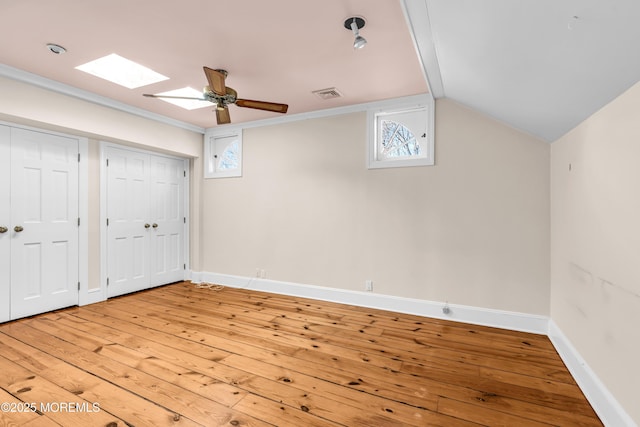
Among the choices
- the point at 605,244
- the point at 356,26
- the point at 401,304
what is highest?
the point at 356,26

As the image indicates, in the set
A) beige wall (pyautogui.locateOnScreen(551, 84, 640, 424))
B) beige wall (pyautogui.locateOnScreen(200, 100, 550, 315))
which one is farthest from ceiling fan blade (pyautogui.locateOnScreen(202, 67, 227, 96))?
beige wall (pyautogui.locateOnScreen(551, 84, 640, 424))

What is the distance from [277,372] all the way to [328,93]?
114 inches

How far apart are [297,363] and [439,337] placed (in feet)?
4.69

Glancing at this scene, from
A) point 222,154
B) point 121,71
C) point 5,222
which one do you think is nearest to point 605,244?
point 121,71

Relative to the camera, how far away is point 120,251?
4.35 meters

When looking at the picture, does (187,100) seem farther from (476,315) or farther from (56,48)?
(476,315)

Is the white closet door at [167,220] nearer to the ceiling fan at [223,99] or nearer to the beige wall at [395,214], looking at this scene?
the beige wall at [395,214]

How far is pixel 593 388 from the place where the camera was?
1.95 meters

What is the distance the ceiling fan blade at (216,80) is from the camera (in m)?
2.52

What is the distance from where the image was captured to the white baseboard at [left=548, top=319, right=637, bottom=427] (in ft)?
5.43

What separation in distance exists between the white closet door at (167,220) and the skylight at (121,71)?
5.31 ft

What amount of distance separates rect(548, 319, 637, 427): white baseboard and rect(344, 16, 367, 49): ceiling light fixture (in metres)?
2.72

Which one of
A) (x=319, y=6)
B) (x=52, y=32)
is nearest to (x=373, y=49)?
(x=319, y=6)

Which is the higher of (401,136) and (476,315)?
(401,136)
